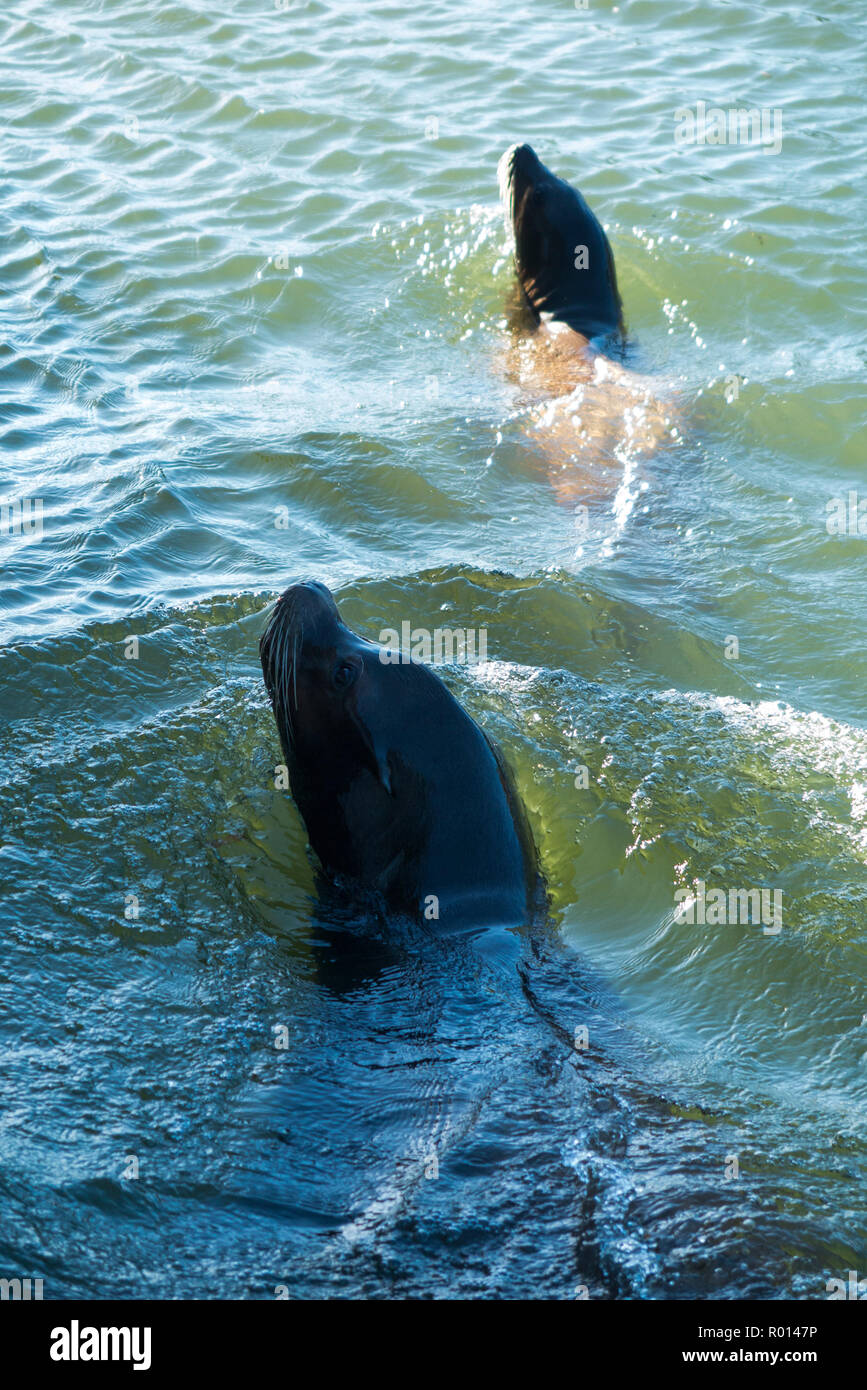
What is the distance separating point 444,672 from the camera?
6.05m

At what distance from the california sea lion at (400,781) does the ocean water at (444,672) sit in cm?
22

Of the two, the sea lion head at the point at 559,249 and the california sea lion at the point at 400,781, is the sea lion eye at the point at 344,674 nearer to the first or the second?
the california sea lion at the point at 400,781

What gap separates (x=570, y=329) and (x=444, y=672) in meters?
4.05

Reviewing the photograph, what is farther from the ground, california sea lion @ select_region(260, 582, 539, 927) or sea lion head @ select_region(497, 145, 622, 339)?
sea lion head @ select_region(497, 145, 622, 339)

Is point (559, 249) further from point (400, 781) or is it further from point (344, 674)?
point (400, 781)

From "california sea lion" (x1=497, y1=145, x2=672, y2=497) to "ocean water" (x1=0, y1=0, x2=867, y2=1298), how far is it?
0.13m

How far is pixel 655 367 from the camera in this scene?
9219mm

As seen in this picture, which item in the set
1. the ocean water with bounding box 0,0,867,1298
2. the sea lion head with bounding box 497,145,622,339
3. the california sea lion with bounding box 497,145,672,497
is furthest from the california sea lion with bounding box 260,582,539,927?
the sea lion head with bounding box 497,145,622,339

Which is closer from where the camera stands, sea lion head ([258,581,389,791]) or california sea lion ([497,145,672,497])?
sea lion head ([258,581,389,791])

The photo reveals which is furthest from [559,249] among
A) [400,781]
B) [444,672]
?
[400,781]

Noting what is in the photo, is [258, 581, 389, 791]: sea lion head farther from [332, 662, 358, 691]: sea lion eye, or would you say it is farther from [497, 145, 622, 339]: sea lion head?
[497, 145, 622, 339]: sea lion head

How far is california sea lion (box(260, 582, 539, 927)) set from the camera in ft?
15.0

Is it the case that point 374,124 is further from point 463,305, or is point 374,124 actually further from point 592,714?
point 592,714
